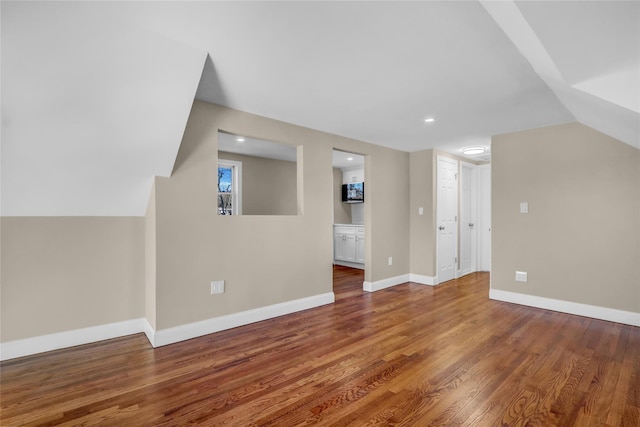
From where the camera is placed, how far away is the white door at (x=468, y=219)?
19.0ft

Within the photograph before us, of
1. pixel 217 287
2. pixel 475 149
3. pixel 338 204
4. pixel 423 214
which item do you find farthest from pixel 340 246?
pixel 217 287

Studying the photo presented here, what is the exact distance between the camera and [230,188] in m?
5.76

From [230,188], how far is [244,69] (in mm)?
3655

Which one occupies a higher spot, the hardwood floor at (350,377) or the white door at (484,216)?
the white door at (484,216)

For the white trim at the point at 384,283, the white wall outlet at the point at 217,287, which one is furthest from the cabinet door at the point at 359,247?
the white wall outlet at the point at 217,287

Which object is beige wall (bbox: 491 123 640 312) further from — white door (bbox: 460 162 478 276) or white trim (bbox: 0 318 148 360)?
white trim (bbox: 0 318 148 360)

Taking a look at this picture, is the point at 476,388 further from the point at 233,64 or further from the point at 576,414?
the point at 233,64

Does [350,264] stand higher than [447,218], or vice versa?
[447,218]

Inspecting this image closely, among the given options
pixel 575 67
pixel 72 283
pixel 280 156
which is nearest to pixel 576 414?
pixel 575 67

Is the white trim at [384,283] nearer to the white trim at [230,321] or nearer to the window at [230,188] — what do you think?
the white trim at [230,321]

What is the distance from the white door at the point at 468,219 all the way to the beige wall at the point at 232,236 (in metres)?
2.51

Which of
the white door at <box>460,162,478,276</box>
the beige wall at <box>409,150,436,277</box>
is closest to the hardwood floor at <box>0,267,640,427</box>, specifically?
the beige wall at <box>409,150,436,277</box>

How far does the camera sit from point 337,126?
12.5 feet

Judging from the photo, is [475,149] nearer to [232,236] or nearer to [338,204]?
[338,204]
